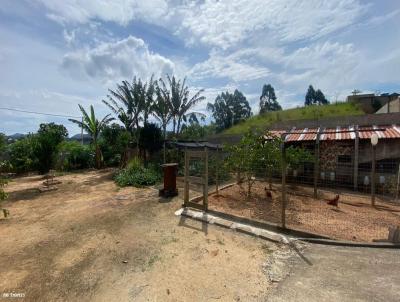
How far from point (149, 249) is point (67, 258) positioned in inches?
54.6

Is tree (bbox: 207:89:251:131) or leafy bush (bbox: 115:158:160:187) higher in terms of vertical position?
tree (bbox: 207:89:251:131)

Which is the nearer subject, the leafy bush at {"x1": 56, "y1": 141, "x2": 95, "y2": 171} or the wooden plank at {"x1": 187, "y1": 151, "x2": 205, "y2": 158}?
the wooden plank at {"x1": 187, "y1": 151, "x2": 205, "y2": 158}

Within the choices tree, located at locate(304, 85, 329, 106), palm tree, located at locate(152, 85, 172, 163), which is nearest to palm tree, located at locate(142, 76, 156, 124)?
palm tree, located at locate(152, 85, 172, 163)

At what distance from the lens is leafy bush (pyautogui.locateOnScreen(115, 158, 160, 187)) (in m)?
11.0

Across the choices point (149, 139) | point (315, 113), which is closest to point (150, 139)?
point (149, 139)

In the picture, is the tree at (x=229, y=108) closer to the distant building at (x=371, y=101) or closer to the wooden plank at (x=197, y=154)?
the distant building at (x=371, y=101)

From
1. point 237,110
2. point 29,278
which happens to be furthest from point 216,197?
point 237,110

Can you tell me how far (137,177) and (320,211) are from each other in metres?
7.38

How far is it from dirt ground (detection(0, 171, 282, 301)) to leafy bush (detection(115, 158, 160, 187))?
11.7 ft

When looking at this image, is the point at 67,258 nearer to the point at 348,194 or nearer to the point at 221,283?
the point at 221,283

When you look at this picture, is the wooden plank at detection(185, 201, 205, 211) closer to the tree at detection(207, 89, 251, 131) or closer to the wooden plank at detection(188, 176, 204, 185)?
the wooden plank at detection(188, 176, 204, 185)

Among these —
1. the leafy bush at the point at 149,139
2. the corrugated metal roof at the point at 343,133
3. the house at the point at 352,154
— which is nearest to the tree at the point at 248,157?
the house at the point at 352,154

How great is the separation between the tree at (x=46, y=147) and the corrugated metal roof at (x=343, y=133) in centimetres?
1344

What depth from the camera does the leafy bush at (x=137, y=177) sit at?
11035 mm
